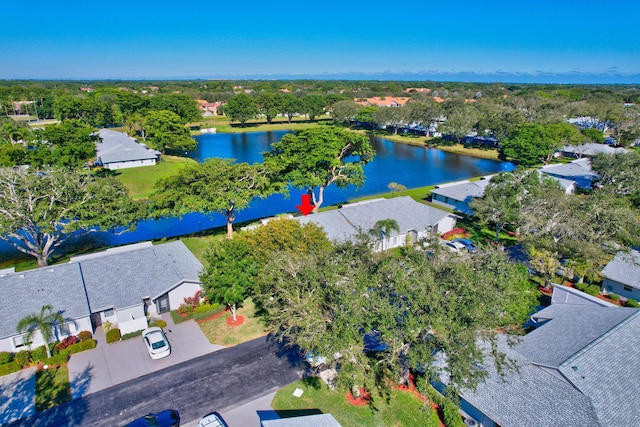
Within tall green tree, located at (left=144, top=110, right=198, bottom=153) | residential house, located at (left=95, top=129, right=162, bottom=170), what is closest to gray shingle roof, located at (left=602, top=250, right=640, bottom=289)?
residential house, located at (left=95, top=129, right=162, bottom=170)

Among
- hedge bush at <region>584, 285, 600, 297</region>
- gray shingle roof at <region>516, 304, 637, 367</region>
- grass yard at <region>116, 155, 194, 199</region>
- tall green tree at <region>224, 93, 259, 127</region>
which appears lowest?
hedge bush at <region>584, 285, 600, 297</region>

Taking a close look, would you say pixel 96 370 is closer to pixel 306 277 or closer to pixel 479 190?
pixel 306 277

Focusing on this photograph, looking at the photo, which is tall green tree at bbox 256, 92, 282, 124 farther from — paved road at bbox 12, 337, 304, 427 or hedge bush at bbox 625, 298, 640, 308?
hedge bush at bbox 625, 298, 640, 308

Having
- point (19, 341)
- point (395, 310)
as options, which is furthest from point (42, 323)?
point (395, 310)

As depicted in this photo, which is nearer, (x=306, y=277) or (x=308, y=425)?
(x=308, y=425)

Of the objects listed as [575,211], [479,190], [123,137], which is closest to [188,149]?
[123,137]
